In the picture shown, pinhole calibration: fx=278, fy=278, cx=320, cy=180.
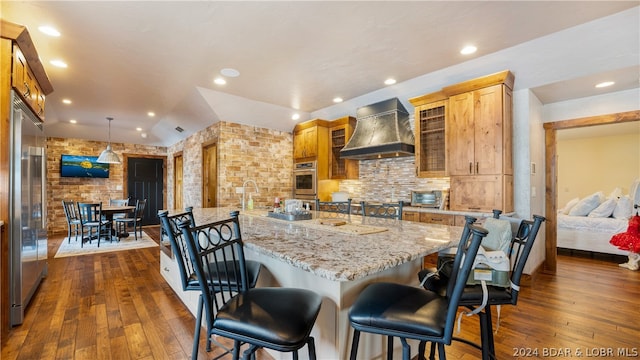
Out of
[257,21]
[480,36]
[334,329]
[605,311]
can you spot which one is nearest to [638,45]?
[480,36]

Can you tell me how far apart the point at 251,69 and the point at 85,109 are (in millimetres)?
3878

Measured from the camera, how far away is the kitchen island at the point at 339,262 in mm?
1102

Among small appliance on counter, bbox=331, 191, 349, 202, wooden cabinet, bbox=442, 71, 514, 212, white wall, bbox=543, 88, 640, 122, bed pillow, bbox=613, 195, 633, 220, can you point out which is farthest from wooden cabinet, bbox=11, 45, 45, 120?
bed pillow, bbox=613, 195, 633, 220

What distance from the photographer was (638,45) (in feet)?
7.93

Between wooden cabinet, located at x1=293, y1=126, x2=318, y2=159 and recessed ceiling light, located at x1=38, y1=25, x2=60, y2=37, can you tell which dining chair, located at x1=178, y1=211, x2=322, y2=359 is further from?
wooden cabinet, located at x1=293, y1=126, x2=318, y2=159

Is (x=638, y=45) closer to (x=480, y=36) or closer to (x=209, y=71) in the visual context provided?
(x=480, y=36)

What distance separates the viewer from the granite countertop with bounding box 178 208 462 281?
105 centimetres

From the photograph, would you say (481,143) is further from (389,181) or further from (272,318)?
(272,318)

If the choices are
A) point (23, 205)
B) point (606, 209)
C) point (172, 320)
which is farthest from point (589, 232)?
point (23, 205)

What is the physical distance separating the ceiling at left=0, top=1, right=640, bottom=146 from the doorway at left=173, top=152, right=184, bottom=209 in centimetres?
308

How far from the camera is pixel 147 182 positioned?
787 centimetres

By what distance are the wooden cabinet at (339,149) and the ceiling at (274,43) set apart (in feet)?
2.08

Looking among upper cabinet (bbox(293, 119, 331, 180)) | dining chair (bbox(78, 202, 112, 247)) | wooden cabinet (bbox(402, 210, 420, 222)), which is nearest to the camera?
wooden cabinet (bbox(402, 210, 420, 222))

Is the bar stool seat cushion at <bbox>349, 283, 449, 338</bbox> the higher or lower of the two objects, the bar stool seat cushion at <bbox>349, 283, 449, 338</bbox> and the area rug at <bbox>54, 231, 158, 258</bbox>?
the higher
